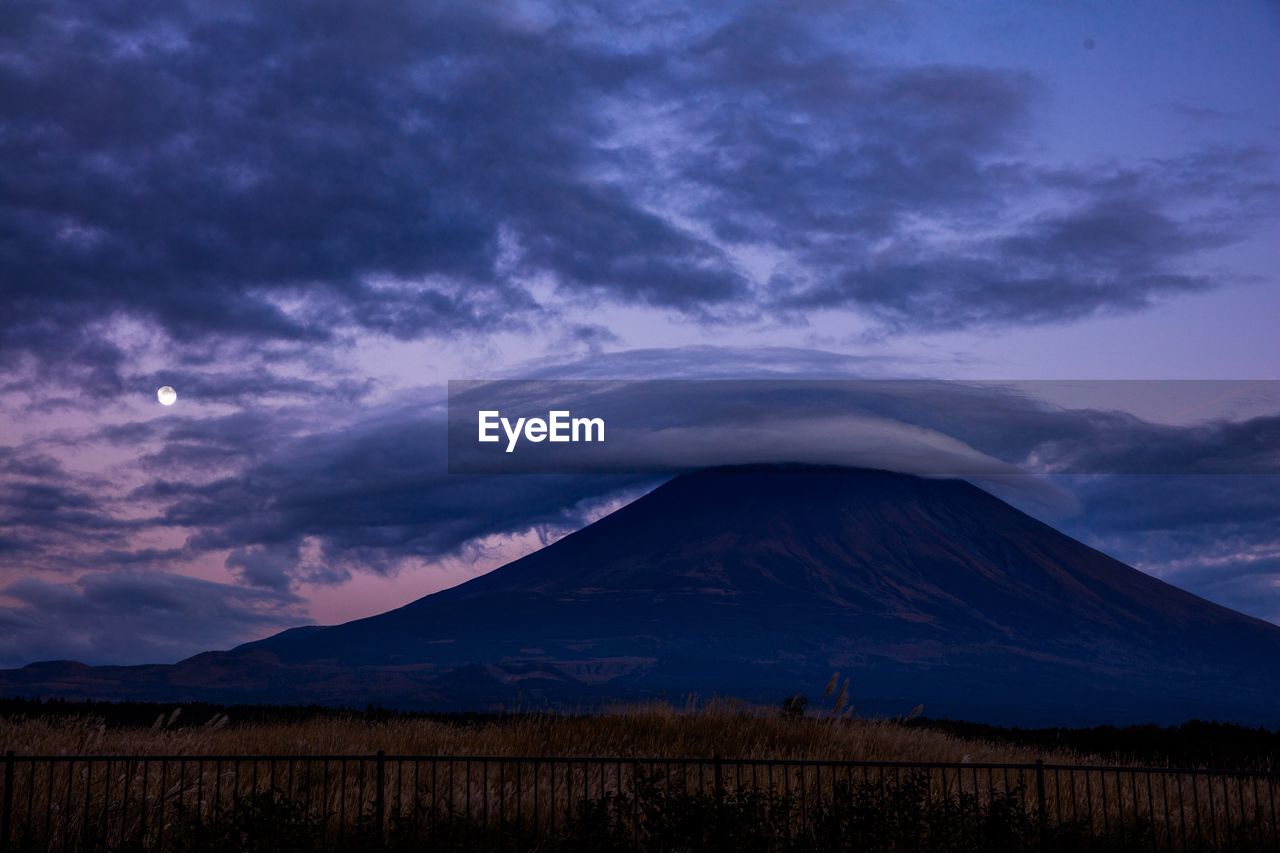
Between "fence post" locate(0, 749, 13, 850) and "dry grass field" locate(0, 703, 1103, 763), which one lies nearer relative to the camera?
"fence post" locate(0, 749, 13, 850)

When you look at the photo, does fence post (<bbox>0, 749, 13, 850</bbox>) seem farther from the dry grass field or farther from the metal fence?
the dry grass field

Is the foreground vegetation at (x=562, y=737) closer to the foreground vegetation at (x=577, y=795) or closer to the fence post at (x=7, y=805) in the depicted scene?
the foreground vegetation at (x=577, y=795)

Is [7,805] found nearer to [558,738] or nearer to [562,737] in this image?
[558,738]

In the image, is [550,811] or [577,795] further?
[577,795]

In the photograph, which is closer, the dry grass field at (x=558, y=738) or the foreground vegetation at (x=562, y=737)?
the dry grass field at (x=558, y=738)

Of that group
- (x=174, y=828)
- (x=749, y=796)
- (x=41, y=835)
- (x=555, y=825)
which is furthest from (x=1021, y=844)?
(x=41, y=835)

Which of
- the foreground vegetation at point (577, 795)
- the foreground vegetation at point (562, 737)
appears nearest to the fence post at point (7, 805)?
the foreground vegetation at point (577, 795)

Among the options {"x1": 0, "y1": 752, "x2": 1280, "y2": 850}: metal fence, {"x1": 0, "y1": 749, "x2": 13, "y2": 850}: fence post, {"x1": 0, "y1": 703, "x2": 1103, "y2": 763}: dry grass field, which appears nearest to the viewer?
{"x1": 0, "y1": 749, "x2": 13, "y2": 850}: fence post

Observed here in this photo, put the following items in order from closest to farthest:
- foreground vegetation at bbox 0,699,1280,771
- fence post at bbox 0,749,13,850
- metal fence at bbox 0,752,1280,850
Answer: fence post at bbox 0,749,13,850, metal fence at bbox 0,752,1280,850, foreground vegetation at bbox 0,699,1280,771

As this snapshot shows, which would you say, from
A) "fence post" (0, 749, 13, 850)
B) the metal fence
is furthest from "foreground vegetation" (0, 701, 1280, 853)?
"fence post" (0, 749, 13, 850)

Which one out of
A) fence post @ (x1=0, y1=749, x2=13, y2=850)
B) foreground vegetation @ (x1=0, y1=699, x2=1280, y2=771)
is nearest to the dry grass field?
foreground vegetation @ (x1=0, y1=699, x2=1280, y2=771)

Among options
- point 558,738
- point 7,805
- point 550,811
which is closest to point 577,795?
point 550,811
